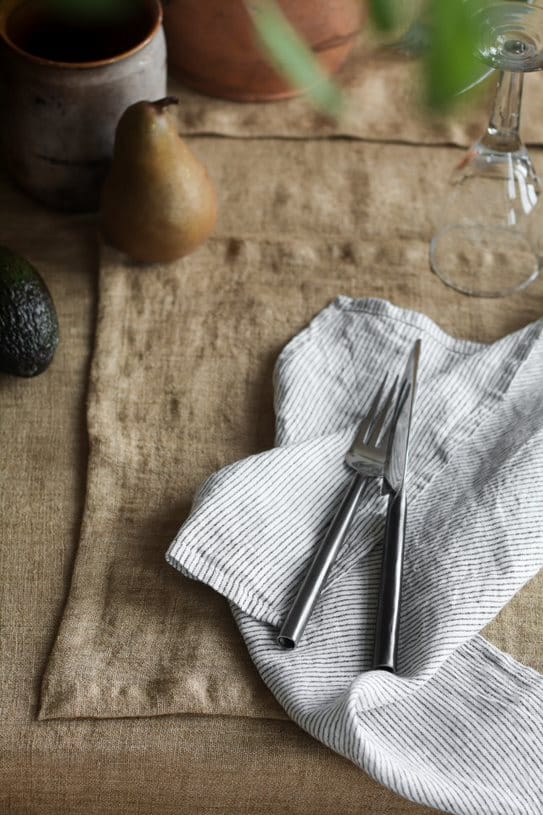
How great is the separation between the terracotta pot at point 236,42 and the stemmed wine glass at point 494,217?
15cm

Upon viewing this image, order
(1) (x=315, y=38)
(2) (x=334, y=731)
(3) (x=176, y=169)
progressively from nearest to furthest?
1. (2) (x=334, y=731)
2. (3) (x=176, y=169)
3. (1) (x=315, y=38)

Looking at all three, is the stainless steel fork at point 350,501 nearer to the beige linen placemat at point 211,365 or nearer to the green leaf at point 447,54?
the beige linen placemat at point 211,365

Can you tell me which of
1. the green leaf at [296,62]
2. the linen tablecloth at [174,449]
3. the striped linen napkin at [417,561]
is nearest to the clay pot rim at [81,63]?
the linen tablecloth at [174,449]

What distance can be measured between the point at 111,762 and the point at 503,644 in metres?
0.21

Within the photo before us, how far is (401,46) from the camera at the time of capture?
31.7 inches

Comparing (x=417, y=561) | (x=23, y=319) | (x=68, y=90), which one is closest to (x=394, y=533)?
(x=417, y=561)

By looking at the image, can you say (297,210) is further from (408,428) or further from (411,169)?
(408,428)

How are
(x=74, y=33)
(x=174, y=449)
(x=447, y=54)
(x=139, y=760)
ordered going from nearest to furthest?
(x=447, y=54) → (x=139, y=760) → (x=174, y=449) → (x=74, y=33)

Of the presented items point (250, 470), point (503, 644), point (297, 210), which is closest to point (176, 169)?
point (297, 210)

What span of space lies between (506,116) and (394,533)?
0.31 m

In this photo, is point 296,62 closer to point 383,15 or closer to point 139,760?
point 383,15

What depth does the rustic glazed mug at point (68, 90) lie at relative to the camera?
2.06 ft

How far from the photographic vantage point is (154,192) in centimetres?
62

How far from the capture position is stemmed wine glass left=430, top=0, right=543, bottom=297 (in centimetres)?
64
